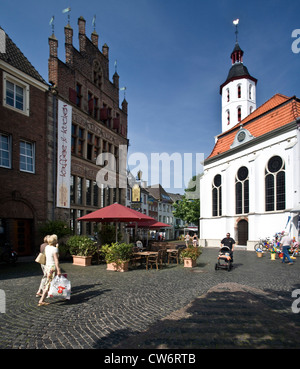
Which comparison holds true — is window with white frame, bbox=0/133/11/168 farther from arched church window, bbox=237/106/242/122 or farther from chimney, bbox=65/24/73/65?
arched church window, bbox=237/106/242/122

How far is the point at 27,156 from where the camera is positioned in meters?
16.4

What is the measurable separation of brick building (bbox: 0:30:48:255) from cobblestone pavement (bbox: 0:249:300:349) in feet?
21.4

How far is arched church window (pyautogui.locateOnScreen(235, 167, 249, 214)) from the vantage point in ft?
97.6

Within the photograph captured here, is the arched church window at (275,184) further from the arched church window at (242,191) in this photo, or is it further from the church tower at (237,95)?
the church tower at (237,95)

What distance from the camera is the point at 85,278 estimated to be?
31.8ft

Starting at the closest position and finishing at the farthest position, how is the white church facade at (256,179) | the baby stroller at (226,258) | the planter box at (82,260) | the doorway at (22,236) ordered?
the baby stroller at (226,258) < the planter box at (82,260) < the doorway at (22,236) < the white church facade at (256,179)

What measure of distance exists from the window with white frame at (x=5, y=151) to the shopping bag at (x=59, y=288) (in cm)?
1063

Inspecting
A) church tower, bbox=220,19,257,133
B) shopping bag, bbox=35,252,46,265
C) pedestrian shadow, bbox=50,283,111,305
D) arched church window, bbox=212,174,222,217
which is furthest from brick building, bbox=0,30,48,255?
church tower, bbox=220,19,257,133

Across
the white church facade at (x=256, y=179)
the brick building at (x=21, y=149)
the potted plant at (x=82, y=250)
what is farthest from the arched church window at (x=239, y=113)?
the potted plant at (x=82, y=250)

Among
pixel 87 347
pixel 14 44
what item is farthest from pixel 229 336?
pixel 14 44

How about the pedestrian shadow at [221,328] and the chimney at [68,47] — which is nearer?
the pedestrian shadow at [221,328]

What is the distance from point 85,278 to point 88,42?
21.6 m

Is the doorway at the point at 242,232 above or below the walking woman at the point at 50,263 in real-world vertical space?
below

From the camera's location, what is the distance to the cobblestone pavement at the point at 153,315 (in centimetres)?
438
